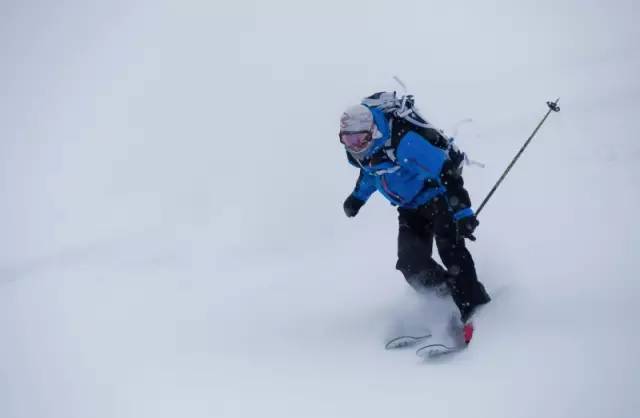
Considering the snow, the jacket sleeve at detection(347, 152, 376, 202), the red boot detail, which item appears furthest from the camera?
the jacket sleeve at detection(347, 152, 376, 202)

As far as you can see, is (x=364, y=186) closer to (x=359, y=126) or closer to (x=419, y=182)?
(x=419, y=182)

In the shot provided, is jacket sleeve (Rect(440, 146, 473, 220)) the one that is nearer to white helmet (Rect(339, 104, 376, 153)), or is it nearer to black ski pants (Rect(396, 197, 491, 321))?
black ski pants (Rect(396, 197, 491, 321))

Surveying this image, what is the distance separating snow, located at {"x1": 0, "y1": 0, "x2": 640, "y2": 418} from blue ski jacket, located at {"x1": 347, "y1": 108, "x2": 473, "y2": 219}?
1.02 m

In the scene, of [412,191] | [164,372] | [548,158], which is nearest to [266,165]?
[548,158]

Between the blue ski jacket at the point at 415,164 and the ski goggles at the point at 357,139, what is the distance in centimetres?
6

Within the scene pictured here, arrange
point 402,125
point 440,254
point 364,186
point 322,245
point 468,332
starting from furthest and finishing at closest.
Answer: point 322,245 → point 364,186 → point 440,254 → point 468,332 → point 402,125

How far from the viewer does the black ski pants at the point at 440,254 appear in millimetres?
3602

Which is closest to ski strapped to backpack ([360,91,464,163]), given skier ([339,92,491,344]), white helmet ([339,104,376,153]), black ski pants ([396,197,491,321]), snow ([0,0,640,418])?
skier ([339,92,491,344])

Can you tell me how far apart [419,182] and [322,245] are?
2965mm

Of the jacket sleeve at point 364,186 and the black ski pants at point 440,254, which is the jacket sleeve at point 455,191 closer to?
the black ski pants at point 440,254

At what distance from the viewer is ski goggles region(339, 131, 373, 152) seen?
3376 mm

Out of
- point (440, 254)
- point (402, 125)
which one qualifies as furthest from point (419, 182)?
point (440, 254)

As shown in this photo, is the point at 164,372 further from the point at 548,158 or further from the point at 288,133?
the point at 288,133

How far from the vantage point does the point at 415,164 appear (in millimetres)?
3369
